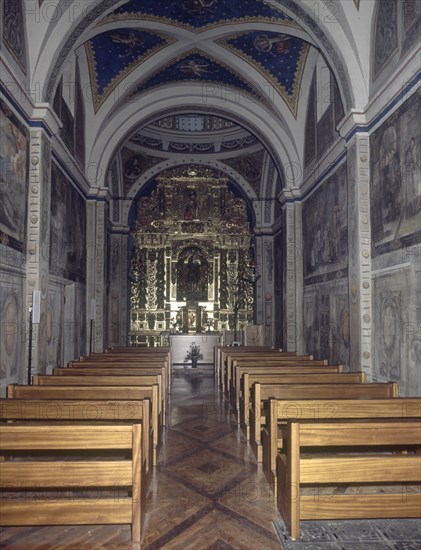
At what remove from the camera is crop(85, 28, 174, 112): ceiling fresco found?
459 inches

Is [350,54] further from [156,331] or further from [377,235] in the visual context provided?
[156,331]

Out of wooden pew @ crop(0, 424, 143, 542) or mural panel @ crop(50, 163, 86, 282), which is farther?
mural panel @ crop(50, 163, 86, 282)

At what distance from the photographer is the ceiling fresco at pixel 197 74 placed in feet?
42.7

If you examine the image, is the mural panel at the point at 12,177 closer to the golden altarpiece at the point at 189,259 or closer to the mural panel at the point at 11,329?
the mural panel at the point at 11,329

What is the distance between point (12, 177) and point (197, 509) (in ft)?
18.9

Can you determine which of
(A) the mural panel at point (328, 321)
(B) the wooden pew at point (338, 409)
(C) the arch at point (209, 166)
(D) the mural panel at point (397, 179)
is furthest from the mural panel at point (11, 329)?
(C) the arch at point (209, 166)

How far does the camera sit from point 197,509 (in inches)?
162

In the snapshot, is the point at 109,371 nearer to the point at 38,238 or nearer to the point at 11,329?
the point at 11,329

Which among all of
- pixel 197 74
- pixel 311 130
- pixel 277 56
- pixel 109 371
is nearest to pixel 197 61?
pixel 197 74

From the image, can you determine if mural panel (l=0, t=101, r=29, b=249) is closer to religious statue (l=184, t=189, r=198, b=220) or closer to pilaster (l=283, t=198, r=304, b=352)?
pilaster (l=283, t=198, r=304, b=352)

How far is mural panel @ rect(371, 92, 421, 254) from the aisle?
3.94 metres

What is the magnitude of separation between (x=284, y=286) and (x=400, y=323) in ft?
23.6

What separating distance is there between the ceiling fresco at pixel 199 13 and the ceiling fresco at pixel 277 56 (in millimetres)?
781

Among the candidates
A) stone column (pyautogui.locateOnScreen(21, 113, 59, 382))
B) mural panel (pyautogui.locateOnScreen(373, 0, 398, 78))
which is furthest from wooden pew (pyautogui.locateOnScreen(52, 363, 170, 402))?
mural panel (pyautogui.locateOnScreen(373, 0, 398, 78))
